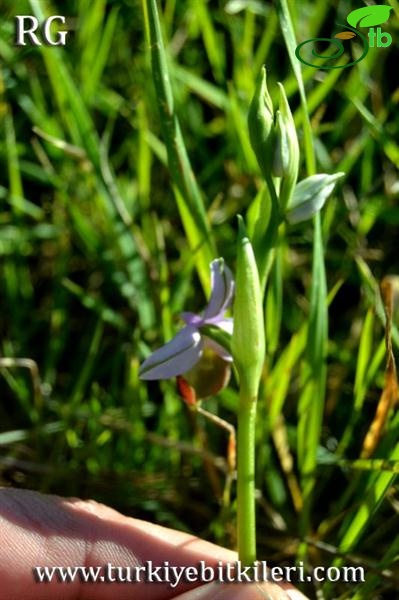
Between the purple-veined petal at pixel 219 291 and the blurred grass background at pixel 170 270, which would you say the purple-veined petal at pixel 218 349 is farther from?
the blurred grass background at pixel 170 270

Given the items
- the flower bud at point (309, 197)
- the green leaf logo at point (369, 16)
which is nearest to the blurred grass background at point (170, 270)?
the green leaf logo at point (369, 16)

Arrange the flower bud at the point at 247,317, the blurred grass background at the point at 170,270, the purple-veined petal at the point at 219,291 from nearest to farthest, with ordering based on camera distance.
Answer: the flower bud at the point at 247,317 → the purple-veined petal at the point at 219,291 → the blurred grass background at the point at 170,270

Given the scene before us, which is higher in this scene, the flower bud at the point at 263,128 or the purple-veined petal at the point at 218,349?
the flower bud at the point at 263,128

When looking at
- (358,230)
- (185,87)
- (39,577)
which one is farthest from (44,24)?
(39,577)

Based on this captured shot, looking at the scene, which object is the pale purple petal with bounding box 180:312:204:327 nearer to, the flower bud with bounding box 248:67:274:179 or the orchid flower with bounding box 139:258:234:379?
the orchid flower with bounding box 139:258:234:379

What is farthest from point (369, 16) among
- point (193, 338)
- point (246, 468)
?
point (246, 468)

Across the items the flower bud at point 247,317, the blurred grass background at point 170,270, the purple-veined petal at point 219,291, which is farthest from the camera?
the blurred grass background at point 170,270
